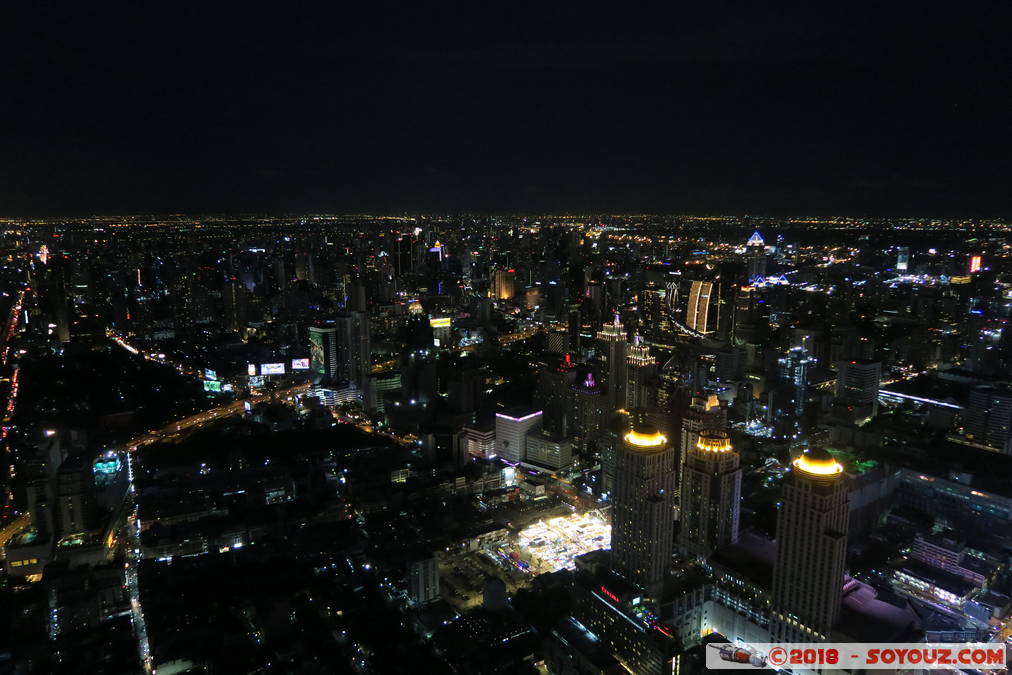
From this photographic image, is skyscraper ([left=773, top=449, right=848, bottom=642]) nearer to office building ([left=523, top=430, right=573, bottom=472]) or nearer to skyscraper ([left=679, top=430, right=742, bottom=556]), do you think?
skyscraper ([left=679, top=430, right=742, bottom=556])

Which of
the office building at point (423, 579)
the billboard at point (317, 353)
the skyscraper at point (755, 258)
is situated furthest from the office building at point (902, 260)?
the office building at point (423, 579)

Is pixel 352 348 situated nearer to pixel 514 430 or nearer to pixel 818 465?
pixel 514 430

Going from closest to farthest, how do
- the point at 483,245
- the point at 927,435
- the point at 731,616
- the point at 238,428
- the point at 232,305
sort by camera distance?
the point at 731,616 → the point at 927,435 → the point at 238,428 → the point at 232,305 → the point at 483,245

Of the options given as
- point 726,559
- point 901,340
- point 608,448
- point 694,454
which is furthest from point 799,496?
point 901,340

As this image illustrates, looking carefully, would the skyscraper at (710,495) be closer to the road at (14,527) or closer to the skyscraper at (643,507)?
the skyscraper at (643,507)

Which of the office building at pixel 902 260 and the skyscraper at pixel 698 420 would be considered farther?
the office building at pixel 902 260

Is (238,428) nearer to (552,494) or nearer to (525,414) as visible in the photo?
(525,414)
